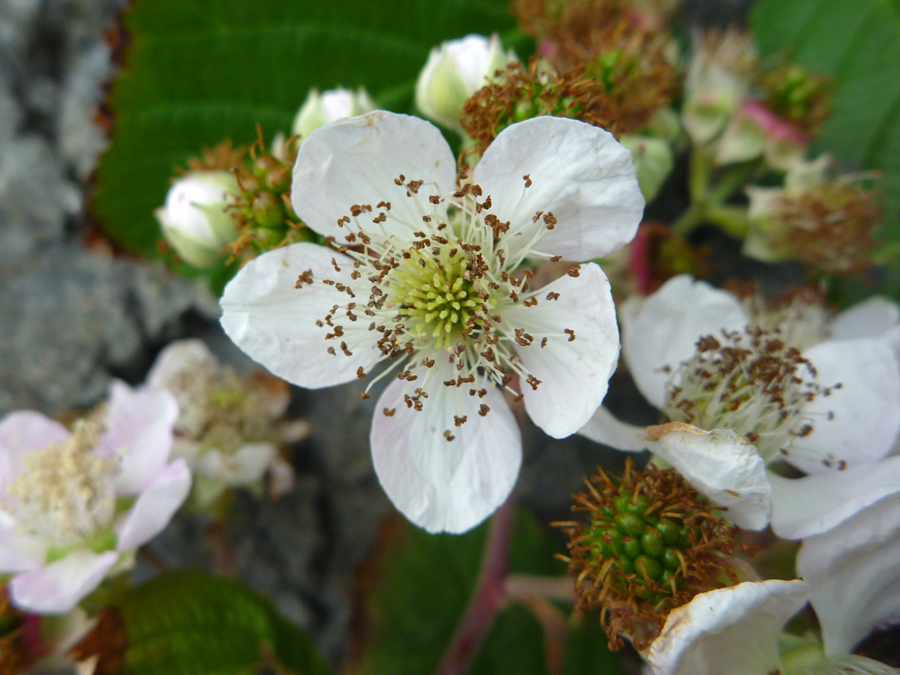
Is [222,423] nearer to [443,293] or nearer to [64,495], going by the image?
[64,495]

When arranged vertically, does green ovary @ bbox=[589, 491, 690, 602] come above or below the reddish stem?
above

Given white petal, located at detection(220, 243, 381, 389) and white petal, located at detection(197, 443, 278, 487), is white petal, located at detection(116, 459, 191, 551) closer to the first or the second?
white petal, located at detection(197, 443, 278, 487)

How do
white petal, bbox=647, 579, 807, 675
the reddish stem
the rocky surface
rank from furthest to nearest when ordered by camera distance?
the rocky surface < the reddish stem < white petal, bbox=647, 579, 807, 675

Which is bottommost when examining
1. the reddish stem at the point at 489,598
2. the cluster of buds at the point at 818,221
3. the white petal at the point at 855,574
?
the reddish stem at the point at 489,598

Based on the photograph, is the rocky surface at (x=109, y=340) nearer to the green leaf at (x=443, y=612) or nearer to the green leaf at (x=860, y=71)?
the green leaf at (x=443, y=612)

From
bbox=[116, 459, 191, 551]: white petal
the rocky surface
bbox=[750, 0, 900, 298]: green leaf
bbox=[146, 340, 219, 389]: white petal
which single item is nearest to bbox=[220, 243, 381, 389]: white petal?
bbox=[116, 459, 191, 551]: white petal

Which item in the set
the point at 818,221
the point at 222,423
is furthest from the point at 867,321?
the point at 222,423

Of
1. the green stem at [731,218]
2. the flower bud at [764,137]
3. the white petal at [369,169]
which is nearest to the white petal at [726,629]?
the white petal at [369,169]
